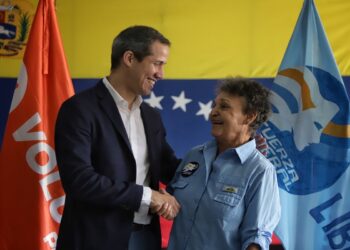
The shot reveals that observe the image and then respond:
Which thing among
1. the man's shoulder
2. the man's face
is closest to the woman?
the man's face

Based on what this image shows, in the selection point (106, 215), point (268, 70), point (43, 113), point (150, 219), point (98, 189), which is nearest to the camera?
point (98, 189)

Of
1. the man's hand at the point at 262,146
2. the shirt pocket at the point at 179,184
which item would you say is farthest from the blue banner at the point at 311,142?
the shirt pocket at the point at 179,184

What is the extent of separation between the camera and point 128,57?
1.55m

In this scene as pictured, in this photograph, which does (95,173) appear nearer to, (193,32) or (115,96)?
(115,96)

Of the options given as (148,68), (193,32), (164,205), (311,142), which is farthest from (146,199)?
(193,32)

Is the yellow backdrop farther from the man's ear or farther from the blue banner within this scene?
the man's ear

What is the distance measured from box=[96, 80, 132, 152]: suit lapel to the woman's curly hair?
0.39 meters

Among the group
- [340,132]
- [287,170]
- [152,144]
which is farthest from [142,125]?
[340,132]

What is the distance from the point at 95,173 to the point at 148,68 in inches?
17.0

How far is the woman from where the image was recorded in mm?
1372

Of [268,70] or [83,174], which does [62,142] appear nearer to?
[83,174]

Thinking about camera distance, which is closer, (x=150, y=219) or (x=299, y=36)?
(x=150, y=219)

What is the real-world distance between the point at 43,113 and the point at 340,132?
5.05ft

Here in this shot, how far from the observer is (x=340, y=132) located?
2096 millimetres
